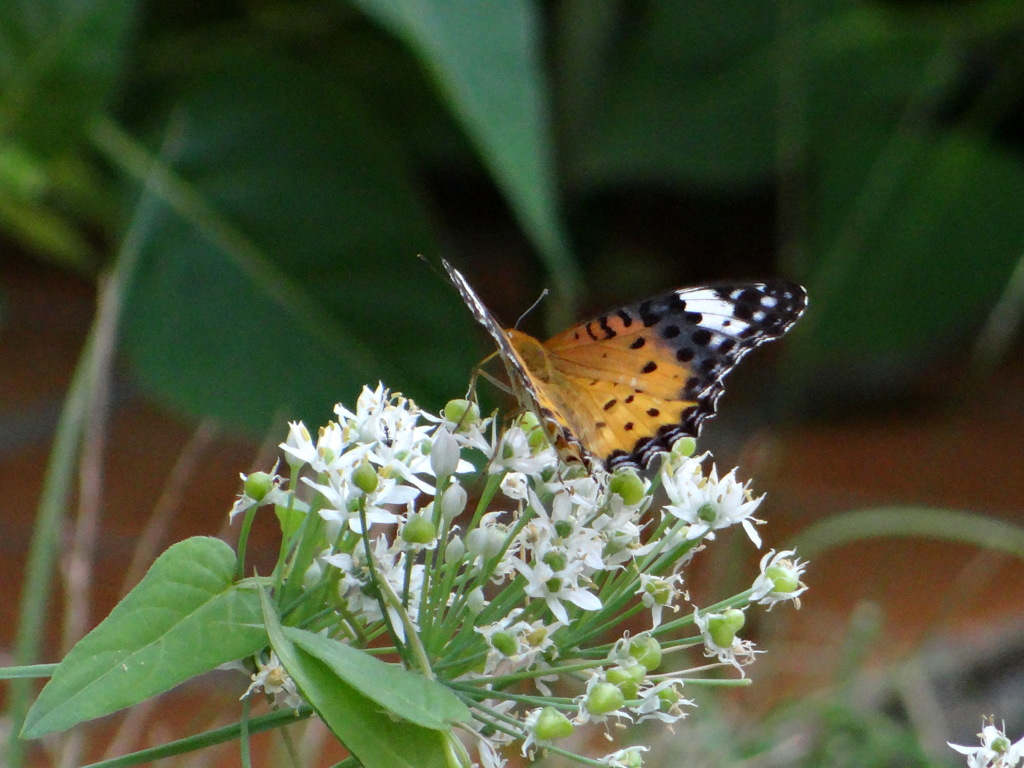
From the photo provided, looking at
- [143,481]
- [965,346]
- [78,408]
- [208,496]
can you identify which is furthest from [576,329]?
[965,346]

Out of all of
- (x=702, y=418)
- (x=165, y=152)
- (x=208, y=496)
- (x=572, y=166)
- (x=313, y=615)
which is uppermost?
(x=572, y=166)

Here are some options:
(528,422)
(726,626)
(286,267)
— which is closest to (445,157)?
(286,267)

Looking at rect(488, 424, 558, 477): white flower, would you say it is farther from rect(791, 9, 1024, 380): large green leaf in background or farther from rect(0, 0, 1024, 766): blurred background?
rect(791, 9, 1024, 380): large green leaf in background

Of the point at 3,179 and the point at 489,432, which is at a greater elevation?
the point at 3,179

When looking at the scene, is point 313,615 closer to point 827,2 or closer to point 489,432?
point 489,432

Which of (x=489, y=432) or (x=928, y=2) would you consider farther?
(x=928, y=2)

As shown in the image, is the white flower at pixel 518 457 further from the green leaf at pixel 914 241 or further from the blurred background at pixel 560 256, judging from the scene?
the green leaf at pixel 914 241

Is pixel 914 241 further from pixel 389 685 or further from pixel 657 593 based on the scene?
pixel 389 685
